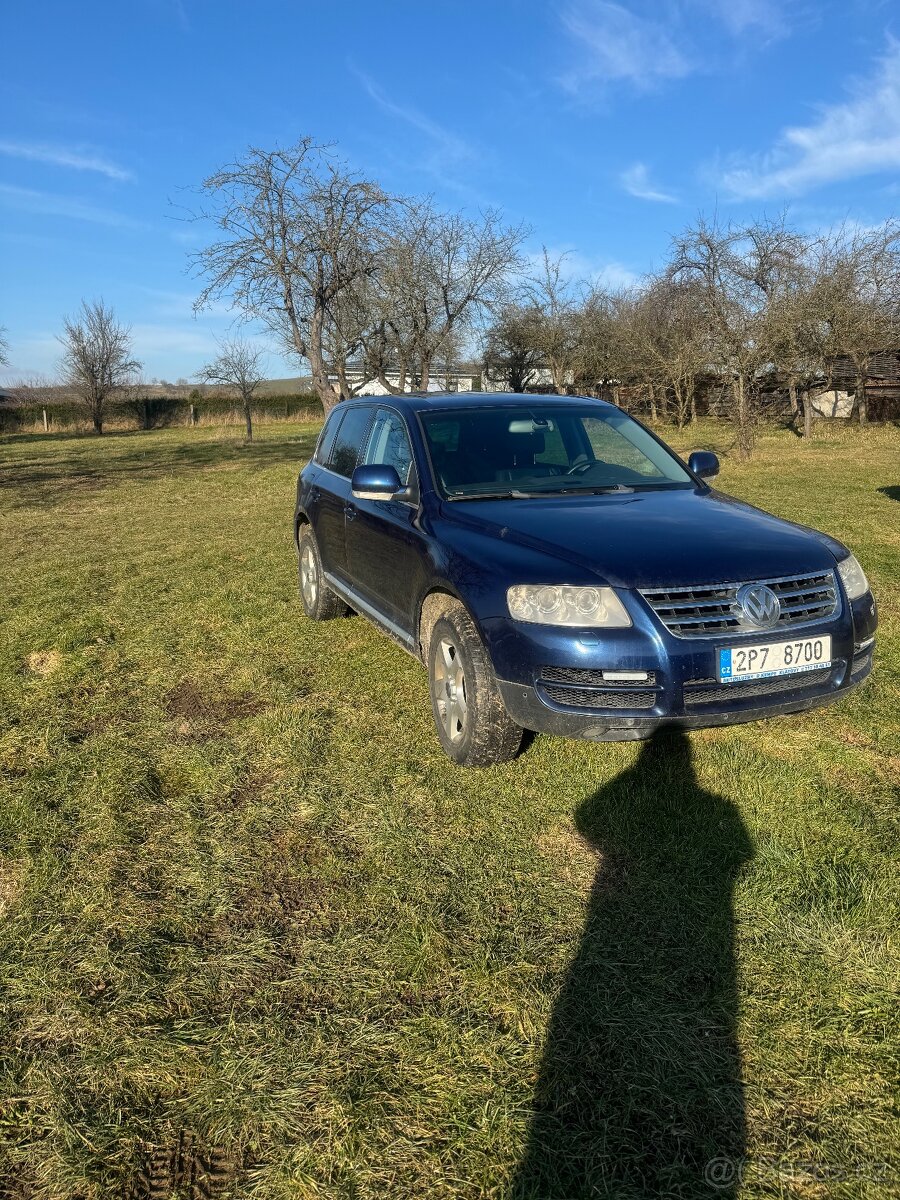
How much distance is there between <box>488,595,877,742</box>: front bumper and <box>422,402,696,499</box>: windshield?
1281 millimetres

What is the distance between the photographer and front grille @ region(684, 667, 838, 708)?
3119 mm

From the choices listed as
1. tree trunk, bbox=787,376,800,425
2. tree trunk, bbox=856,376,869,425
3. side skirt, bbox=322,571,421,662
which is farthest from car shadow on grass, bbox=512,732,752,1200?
tree trunk, bbox=856,376,869,425

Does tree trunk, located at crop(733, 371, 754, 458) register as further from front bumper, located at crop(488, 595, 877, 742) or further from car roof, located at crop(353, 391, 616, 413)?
front bumper, located at crop(488, 595, 877, 742)

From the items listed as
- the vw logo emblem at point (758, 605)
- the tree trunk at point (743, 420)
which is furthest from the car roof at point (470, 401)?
the tree trunk at point (743, 420)

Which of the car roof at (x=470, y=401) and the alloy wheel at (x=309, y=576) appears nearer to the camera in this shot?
the car roof at (x=470, y=401)

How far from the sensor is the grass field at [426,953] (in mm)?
1875

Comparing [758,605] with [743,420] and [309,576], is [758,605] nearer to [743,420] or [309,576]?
[309,576]

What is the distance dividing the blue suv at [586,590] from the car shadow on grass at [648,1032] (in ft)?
1.52

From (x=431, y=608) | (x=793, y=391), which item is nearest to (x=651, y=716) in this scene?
(x=431, y=608)

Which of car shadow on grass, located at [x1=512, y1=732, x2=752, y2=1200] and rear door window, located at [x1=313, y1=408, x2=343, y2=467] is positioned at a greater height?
rear door window, located at [x1=313, y1=408, x2=343, y2=467]

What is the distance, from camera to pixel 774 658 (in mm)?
3219

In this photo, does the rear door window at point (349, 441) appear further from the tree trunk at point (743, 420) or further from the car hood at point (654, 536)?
the tree trunk at point (743, 420)

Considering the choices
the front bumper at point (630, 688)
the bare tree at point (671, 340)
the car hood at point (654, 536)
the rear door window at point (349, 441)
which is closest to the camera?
the front bumper at point (630, 688)

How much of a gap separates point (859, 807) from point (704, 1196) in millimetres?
2016
